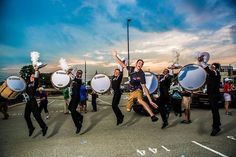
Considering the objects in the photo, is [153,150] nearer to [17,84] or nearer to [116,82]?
[116,82]

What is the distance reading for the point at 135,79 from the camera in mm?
8172

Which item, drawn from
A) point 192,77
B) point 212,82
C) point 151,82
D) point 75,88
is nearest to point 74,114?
point 75,88

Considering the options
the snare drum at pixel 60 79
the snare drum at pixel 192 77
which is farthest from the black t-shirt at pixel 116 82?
the snare drum at pixel 192 77

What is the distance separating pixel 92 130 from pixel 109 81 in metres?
1.69

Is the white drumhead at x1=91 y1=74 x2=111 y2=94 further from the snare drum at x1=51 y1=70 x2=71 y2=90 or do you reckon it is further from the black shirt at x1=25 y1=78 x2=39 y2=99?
the black shirt at x1=25 y1=78 x2=39 y2=99

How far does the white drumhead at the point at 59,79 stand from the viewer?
956cm

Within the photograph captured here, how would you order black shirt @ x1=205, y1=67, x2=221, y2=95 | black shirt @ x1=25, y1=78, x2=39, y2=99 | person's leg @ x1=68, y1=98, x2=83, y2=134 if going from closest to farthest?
black shirt @ x1=205, y1=67, x2=221, y2=95 → black shirt @ x1=25, y1=78, x2=39, y2=99 → person's leg @ x1=68, y1=98, x2=83, y2=134

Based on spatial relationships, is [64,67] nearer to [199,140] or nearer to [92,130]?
[92,130]

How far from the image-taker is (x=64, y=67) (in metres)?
8.91

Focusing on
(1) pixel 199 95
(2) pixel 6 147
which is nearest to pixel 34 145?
(2) pixel 6 147

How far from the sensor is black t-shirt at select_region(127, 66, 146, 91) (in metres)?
7.99

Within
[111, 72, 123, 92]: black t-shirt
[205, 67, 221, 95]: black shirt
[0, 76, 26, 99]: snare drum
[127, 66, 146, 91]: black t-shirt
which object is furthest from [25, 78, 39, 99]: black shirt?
[205, 67, 221, 95]: black shirt

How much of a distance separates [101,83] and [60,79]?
1353 millimetres

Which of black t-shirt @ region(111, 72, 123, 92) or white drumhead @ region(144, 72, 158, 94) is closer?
black t-shirt @ region(111, 72, 123, 92)
